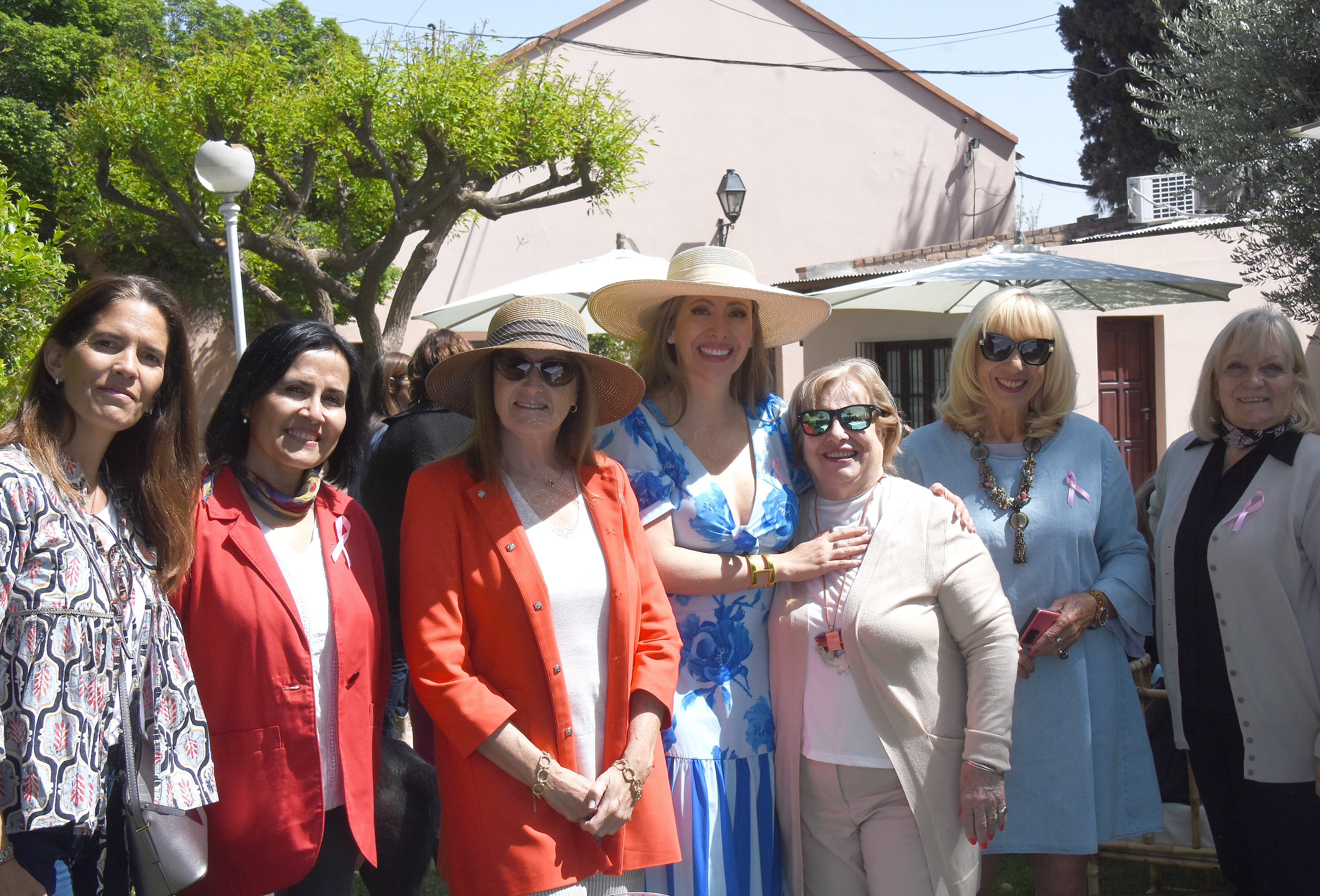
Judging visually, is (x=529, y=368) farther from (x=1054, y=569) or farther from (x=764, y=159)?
(x=764, y=159)

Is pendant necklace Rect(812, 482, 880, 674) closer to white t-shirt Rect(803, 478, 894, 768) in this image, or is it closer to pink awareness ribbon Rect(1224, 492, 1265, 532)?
white t-shirt Rect(803, 478, 894, 768)

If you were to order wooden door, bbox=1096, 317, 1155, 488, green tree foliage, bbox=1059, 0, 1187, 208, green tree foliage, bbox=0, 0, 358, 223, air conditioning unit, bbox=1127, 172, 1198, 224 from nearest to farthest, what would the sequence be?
wooden door, bbox=1096, 317, 1155, 488
air conditioning unit, bbox=1127, 172, 1198, 224
green tree foliage, bbox=0, 0, 358, 223
green tree foliage, bbox=1059, 0, 1187, 208

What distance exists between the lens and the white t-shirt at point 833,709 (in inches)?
95.4

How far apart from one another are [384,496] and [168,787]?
1635mm

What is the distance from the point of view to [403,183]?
12.2 metres

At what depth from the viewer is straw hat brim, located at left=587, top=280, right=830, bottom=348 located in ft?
9.21

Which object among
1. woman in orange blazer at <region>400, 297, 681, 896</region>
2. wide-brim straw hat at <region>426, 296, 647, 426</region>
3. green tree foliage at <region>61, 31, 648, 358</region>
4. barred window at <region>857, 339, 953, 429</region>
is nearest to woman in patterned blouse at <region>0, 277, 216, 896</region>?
woman in orange blazer at <region>400, 297, 681, 896</region>

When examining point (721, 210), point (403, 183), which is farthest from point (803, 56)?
point (403, 183)

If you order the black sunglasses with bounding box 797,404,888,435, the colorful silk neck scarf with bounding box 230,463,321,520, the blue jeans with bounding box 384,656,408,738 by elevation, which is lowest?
the blue jeans with bounding box 384,656,408,738

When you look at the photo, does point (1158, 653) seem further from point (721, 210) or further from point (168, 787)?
point (721, 210)

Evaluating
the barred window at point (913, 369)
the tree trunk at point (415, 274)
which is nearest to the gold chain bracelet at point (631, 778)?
the tree trunk at point (415, 274)

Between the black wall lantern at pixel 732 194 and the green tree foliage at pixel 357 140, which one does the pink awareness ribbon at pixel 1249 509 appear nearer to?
the green tree foliage at pixel 357 140

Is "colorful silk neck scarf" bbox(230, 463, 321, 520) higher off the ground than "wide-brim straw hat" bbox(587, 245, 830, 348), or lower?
lower

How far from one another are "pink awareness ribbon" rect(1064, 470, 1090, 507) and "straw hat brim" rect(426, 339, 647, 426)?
3.98 feet
